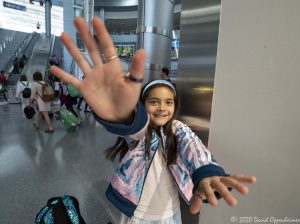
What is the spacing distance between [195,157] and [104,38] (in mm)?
628

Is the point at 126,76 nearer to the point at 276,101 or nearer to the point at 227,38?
the point at 227,38

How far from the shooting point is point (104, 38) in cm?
69

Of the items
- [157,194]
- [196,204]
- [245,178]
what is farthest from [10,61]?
[245,178]

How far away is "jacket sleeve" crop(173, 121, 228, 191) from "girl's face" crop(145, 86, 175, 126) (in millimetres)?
78

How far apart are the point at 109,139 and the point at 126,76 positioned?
158 inches

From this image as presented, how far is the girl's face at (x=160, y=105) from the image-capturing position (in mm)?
1125

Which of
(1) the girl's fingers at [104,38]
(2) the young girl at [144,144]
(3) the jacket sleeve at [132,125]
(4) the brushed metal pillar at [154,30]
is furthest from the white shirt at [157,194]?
(4) the brushed metal pillar at [154,30]

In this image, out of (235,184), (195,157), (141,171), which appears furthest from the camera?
(141,171)

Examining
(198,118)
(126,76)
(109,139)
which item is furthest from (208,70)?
(109,139)

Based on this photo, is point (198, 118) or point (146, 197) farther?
point (198, 118)

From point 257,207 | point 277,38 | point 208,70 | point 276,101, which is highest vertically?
point 277,38

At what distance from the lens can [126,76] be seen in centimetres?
75

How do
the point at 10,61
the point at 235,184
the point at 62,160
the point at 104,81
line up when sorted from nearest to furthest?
1. the point at 235,184
2. the point at 104,81
3. the point at 62,160
4. the point at 10,61

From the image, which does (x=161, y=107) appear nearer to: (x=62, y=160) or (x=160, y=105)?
(x=160, y=105)
